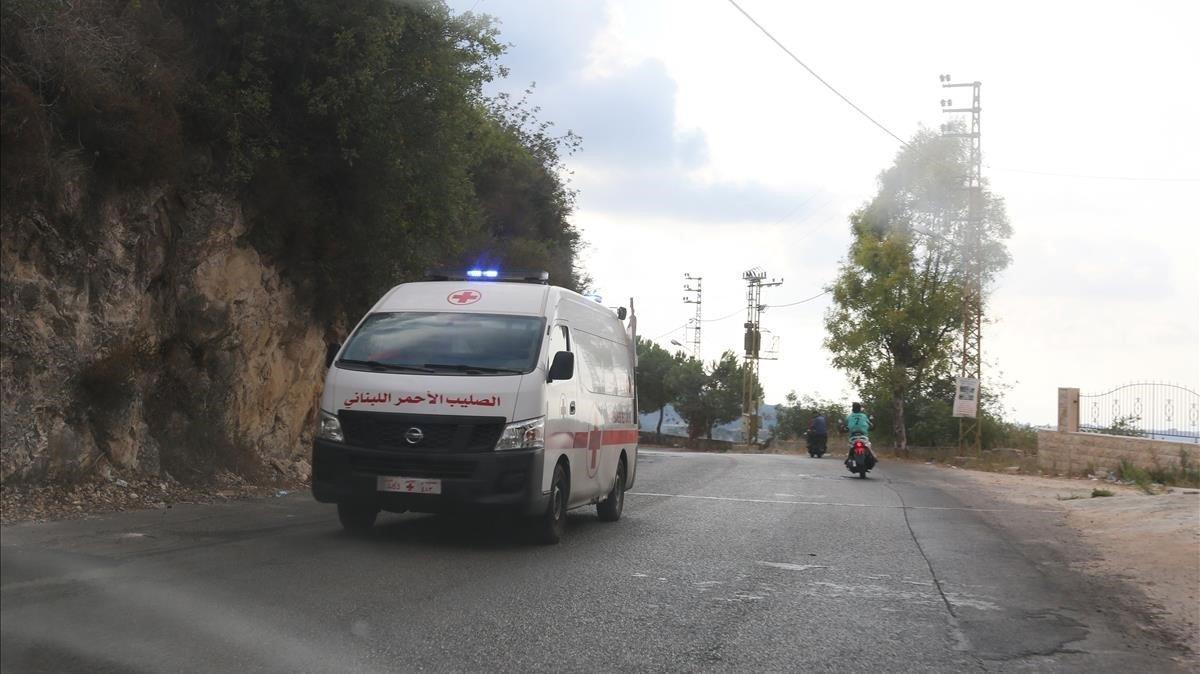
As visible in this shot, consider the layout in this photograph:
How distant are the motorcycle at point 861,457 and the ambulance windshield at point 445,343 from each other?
15807 mm

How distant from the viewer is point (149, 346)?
1293 centimetres

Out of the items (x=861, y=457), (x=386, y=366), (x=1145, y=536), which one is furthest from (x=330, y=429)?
(x=861, y=457)

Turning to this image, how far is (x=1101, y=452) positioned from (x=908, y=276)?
2349 centimetres

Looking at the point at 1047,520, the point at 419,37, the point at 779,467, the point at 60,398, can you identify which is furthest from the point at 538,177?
the point at 60,398

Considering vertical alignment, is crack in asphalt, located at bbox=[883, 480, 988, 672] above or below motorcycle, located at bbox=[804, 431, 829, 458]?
below

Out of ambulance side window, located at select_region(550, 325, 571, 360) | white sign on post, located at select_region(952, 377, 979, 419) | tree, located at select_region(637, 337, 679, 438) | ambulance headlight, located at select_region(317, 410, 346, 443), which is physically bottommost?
ambulance headlight, located at select_region(317, 410, 346, 443)

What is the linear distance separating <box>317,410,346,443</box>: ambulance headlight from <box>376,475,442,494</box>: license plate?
0.54 m

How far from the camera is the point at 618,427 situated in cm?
1265

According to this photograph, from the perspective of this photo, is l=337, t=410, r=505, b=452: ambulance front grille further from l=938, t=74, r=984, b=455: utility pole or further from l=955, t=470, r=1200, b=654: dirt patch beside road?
l=938, t=74, r=984, b=455: utility pole

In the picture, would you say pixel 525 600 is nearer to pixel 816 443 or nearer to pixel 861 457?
pixel 861 457

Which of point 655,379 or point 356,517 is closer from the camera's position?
point 356,517

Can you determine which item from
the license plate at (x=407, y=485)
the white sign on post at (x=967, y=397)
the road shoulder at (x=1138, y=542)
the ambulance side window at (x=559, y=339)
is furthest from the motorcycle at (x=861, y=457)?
the license plate at (x=407, y=485)

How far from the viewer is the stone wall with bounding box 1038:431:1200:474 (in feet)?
75.7

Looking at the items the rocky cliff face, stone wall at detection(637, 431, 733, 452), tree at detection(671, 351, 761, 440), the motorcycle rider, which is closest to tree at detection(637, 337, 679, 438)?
tree at detection(671, 351, 761, 440)
